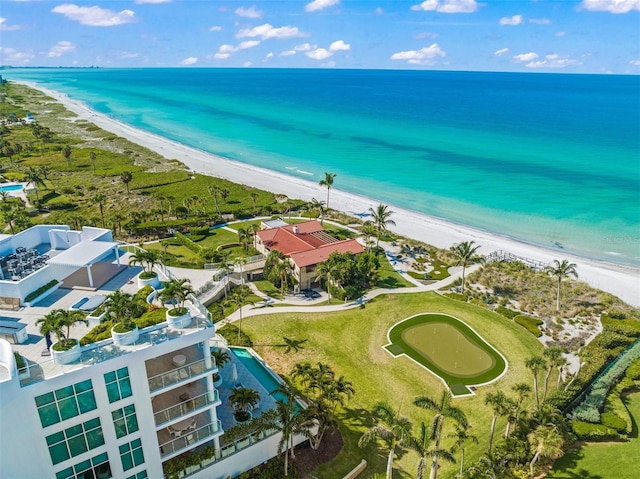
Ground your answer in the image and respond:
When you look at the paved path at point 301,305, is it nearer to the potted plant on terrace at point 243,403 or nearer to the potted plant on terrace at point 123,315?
the potted plant on terrace at point 243,403

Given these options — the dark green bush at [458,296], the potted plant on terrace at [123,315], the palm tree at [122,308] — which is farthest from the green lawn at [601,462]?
the palm tree at [122,308]

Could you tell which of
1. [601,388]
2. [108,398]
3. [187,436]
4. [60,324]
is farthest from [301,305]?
[60,324]

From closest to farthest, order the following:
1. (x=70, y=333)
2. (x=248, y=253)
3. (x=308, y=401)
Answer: (x=70, y=333) < (x=308, y=401) < (x=248, y=253)

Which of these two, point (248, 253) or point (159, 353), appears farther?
point (248, 253)

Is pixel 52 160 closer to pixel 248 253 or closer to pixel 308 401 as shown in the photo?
pixel 248 253

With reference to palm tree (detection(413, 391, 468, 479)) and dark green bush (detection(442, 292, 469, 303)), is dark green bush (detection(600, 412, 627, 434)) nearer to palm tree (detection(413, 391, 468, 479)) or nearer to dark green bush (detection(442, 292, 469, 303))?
palm tree (detection(413, 391, 468, 479))

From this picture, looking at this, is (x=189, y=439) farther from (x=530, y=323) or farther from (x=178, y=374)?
(x=530, y=323)

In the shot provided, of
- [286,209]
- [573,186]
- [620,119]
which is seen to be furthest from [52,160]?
[620,119]
